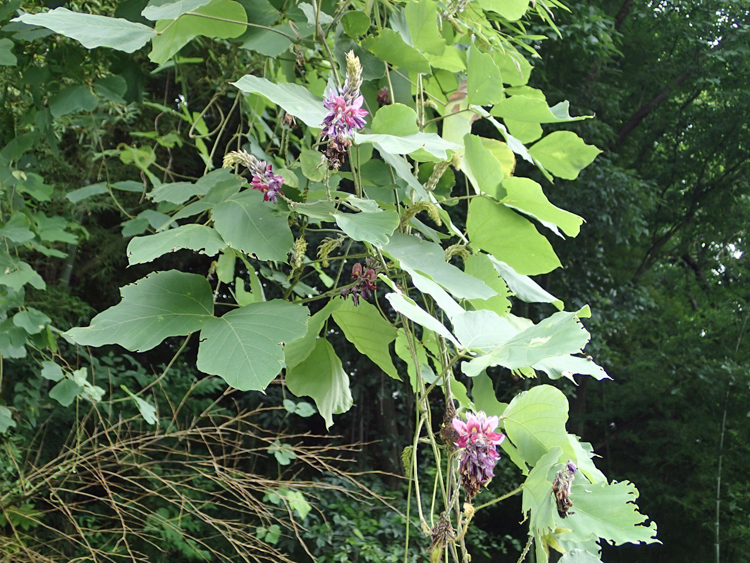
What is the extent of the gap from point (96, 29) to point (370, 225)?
0.29m

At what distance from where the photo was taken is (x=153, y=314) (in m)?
0.45

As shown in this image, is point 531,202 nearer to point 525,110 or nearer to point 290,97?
point 525,110

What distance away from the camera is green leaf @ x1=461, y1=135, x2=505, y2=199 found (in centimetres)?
52

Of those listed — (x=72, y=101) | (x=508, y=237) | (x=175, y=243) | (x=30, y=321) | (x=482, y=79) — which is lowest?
(x=30, y=321)

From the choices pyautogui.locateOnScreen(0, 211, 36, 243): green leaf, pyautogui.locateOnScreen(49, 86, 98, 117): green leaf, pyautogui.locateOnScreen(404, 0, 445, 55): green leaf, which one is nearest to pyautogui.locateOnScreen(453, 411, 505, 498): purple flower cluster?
pyautogui.locateOnScreen(404, 0, 445, 55): green leaf

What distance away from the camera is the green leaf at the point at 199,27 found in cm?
52

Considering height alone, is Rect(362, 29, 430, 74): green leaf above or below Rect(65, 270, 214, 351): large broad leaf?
above

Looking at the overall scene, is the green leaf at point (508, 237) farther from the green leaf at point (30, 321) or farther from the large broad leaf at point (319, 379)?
the green leaf at point (30, 321)

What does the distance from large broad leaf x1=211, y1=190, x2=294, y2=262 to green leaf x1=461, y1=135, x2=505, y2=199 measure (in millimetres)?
170

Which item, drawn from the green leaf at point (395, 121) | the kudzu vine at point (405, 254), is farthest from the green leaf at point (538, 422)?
the green leaf at point (395, 121)

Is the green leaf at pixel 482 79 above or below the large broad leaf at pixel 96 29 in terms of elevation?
above

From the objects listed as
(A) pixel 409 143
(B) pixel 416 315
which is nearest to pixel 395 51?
(A) pixel 409 143

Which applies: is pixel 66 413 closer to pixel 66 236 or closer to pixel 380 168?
pixel 66 236

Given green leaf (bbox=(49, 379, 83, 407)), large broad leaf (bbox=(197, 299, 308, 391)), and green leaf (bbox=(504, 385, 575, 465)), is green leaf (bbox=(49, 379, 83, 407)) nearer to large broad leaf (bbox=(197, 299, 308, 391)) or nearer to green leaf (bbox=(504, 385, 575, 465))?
large broad leaf (bbox=(197, 299, 308, 391))
